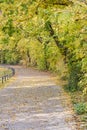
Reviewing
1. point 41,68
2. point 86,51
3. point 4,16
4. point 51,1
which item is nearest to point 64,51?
point 4,16

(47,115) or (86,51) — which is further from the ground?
(86,51)

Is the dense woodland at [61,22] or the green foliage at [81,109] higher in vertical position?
the dense woodland at [61,22]

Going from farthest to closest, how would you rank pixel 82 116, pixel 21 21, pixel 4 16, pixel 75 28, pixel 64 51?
1. pixel 64 51
2. pixel 4 16
3. pixel 21 21
4. pixel 82 116
5. pixel 75 28

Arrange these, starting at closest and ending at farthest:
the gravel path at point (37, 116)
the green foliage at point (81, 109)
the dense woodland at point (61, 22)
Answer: the dense woodland at point (61, 22) < the gravel path at point (37, 116) < the green foliage at point (81, 109)

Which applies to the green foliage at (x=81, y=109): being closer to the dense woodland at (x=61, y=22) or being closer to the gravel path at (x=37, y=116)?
the gravel path at (x=37, y=116)

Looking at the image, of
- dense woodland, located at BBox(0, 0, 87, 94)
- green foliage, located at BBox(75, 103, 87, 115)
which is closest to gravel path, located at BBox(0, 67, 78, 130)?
green foliage, located at BBox(75, 103, 87, 115)

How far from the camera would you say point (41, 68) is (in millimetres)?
64625

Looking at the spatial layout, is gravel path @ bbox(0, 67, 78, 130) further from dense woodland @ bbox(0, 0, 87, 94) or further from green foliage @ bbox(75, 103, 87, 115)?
dense woodland @ bbox(0, 0, 87, 94)

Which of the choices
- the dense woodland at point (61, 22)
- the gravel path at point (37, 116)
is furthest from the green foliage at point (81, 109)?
the dense woodland at point (61, 22)

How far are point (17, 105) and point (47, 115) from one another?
4373mm

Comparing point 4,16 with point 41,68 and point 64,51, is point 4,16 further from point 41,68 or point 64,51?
point 41,68

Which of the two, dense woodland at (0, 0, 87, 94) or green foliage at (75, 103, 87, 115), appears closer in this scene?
dense woodland at (0, 0, 87, 94)

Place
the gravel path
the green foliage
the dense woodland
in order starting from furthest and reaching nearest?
the green foliage < the gravel path < the dense woodland

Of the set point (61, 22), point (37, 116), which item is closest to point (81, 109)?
point (37, 116)
